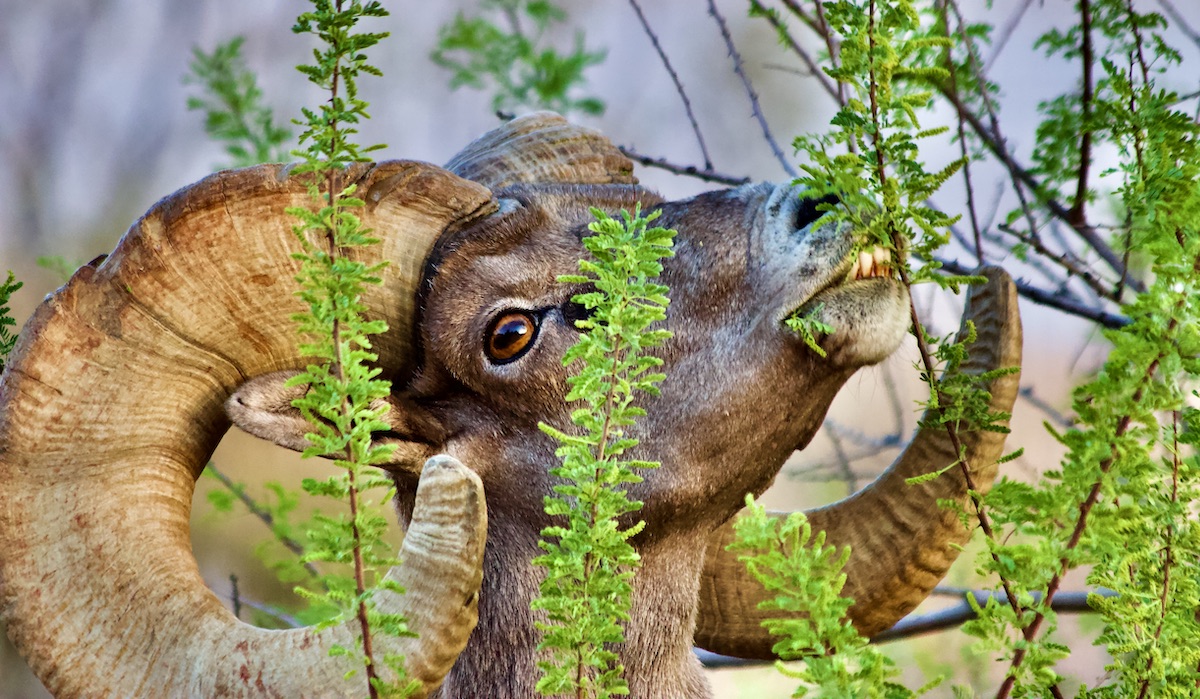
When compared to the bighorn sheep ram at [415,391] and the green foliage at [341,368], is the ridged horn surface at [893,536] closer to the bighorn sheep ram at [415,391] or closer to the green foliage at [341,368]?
the bighorn sheep ram at [415,391]

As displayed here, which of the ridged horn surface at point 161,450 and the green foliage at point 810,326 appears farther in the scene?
the green foliage at point 810,326

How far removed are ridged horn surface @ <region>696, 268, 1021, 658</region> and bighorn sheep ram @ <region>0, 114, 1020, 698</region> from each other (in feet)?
0.16

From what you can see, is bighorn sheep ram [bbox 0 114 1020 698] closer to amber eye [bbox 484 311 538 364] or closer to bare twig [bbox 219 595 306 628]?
amber eye [bbox 484 311 538 364]

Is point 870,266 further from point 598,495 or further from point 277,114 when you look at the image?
point 277,114

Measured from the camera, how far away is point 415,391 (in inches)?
142

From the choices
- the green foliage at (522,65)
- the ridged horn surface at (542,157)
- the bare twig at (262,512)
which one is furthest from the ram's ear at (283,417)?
the green foliage at (522,65)

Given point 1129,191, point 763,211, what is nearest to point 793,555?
point 1129,191

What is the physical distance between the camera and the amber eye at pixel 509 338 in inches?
139

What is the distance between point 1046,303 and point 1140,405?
2.23m

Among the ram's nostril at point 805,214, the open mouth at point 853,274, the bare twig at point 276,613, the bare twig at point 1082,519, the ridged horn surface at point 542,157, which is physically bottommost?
the bare twig at point 276,613

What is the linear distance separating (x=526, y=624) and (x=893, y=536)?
142 cm

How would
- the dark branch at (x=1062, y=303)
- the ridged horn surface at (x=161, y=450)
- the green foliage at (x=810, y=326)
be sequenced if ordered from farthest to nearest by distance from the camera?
the dark branch at (x=1062, y=303) → the green foliage at (x=810, y=326) → the ridged horn surface at (x=161, y=450)

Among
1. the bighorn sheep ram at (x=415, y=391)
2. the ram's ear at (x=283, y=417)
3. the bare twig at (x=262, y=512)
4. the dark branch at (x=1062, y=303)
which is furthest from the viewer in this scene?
→ the bare twig at (x=262, y=512)

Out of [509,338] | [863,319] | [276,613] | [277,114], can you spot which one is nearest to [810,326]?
[863,319]
